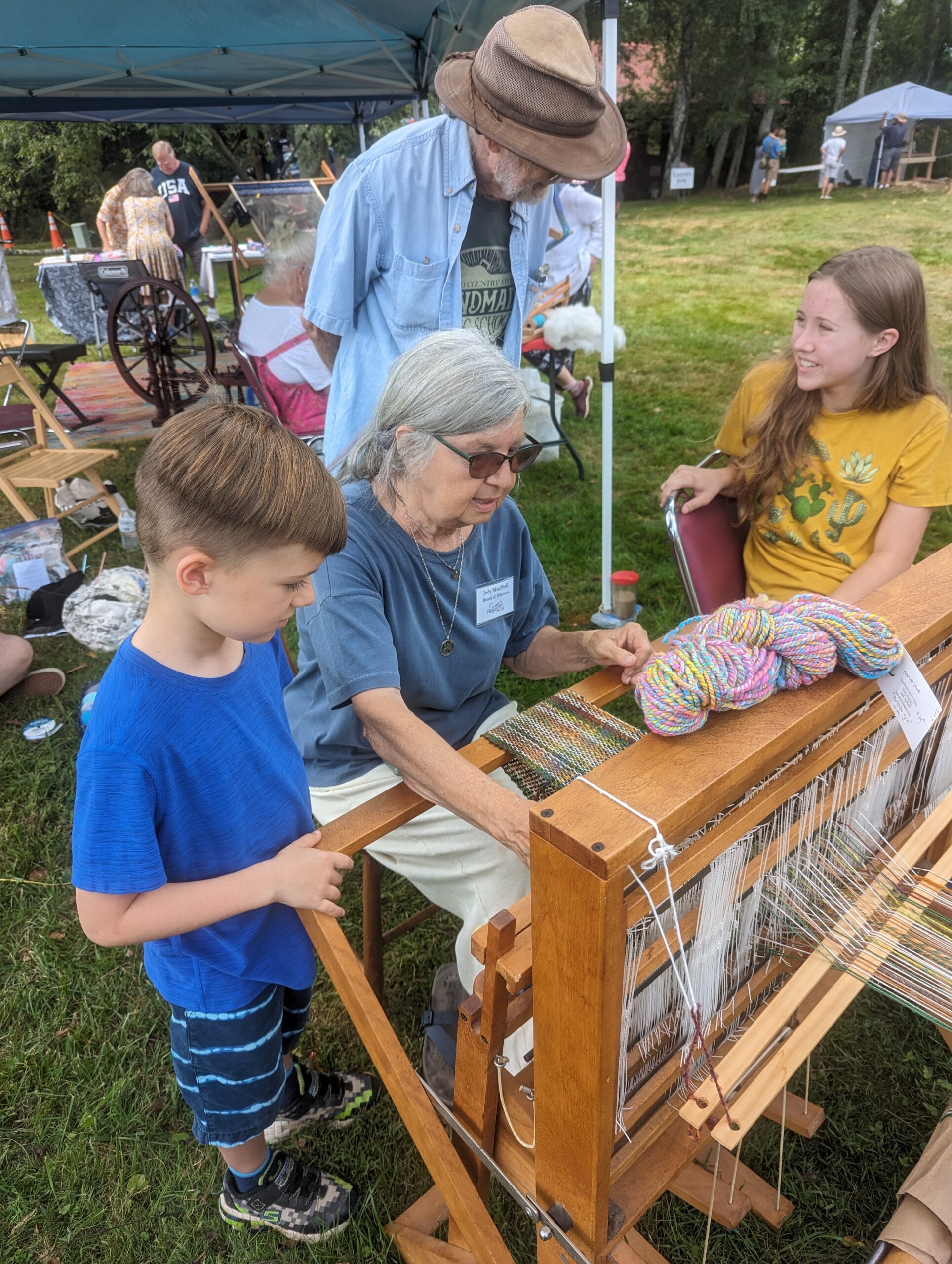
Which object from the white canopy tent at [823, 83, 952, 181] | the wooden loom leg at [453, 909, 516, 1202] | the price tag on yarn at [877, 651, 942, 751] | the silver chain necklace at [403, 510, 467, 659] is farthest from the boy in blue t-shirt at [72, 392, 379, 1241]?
the white canopy tent at [823, 83, 952, 181]

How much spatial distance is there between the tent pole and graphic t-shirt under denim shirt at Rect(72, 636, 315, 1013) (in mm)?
2210

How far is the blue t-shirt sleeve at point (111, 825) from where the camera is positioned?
1047mm

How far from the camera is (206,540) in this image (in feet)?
3.32

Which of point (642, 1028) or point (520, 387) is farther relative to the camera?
point (520, 387)

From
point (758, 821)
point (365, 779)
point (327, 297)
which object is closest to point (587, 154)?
point (327, 297)

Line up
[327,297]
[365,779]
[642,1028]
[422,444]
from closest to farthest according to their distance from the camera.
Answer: [642,1028]
[422,444]
[365,779]
[327,297]

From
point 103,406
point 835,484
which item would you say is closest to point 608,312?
point 835,484

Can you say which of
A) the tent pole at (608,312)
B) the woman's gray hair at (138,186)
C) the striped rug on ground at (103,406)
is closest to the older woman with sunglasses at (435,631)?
the tent pole at (608,312)

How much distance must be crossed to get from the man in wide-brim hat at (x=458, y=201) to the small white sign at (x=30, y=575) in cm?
196

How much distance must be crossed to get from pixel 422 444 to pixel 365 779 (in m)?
0.67

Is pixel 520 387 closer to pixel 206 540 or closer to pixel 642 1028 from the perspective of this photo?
pixel 206 540

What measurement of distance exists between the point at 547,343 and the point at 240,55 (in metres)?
3.41

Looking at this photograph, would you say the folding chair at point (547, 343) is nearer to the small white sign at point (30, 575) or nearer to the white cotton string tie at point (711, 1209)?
the small white sign at point (30, 575)

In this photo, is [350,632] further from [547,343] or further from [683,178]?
[683,178]
